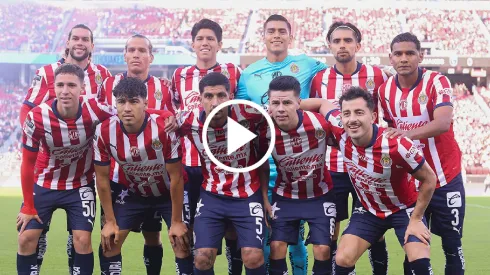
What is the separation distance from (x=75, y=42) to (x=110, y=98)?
27.1 inches

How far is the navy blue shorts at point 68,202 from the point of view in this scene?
5.37m

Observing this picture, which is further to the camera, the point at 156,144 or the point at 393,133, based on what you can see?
the point at 156,144

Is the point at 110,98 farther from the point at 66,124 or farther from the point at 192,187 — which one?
the point at 192,187

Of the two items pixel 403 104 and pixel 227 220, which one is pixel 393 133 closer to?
pixel 403 104

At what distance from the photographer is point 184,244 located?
5199 millimetres

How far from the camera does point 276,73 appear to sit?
19.0 feet

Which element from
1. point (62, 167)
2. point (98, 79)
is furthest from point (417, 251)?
point (98, 79)

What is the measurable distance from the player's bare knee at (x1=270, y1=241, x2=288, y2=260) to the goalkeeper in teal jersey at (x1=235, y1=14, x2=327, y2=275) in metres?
0.57

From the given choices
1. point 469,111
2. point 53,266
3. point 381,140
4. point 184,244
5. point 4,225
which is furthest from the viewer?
point 469,111

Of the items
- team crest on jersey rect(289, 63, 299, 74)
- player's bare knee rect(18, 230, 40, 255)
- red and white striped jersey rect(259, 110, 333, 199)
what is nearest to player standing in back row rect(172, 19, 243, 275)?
team crest on jersey rect(289, 63, 299, 74)

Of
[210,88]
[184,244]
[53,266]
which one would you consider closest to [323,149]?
[210,88]

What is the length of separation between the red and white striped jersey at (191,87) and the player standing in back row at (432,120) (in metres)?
1.39

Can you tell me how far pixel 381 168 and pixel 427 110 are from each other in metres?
0.77

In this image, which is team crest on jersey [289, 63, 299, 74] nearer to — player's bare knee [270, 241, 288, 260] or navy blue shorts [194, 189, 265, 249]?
navy blue shorts [194, 189, 265, 249]
